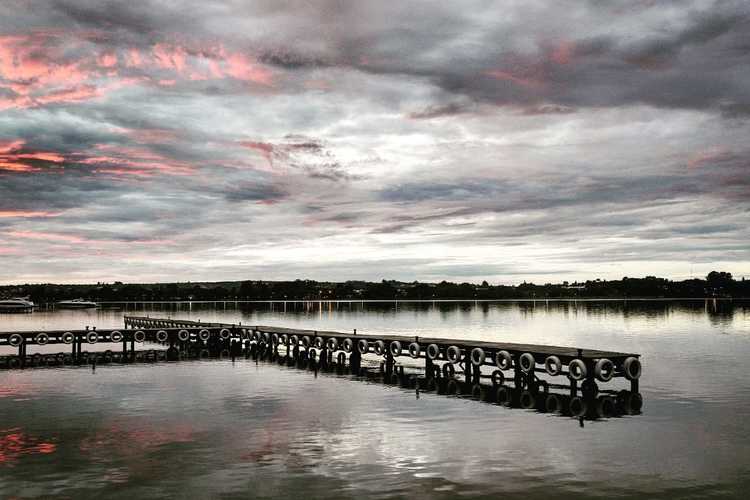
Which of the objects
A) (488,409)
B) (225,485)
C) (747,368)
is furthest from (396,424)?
(747,368)

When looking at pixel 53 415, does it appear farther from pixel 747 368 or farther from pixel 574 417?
pixel 747 368

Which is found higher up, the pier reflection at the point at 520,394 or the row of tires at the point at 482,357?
the row of tires at the point at 482,357

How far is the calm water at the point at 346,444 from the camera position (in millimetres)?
16922

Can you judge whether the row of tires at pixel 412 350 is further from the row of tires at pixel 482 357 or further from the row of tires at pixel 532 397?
the row of tires at pixel 532 397

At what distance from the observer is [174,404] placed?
97.6ft

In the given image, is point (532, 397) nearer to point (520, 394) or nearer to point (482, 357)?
point (520, 394)

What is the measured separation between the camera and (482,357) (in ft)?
125

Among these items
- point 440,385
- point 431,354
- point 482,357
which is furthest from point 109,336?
point 482,357

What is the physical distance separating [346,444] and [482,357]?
17.8 metres

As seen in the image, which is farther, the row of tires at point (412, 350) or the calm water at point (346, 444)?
the row of tires at point (412, 350)

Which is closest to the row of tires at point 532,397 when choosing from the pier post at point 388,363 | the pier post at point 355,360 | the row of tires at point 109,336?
the pier post at point 388,363

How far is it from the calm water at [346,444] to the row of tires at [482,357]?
239cm

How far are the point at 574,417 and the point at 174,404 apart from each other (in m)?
17.3

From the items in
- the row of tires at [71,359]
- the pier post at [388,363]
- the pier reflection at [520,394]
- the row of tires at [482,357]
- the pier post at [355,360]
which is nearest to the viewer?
the pier reflection at [520,394]
